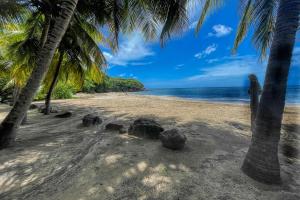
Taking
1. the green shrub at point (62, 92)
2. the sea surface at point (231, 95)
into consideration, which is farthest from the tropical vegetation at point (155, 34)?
the green shrub at point (62, 92)

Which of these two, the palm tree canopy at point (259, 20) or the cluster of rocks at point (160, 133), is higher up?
the palm tree canopy at point (259, 20)

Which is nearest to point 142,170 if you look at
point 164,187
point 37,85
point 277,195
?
point 164,187

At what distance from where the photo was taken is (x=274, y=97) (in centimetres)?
286

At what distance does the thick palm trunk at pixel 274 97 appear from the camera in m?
2.79

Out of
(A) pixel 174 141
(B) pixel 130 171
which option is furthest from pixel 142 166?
(A) pixel 174 141

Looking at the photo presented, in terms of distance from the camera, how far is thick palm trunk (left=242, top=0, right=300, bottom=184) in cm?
279

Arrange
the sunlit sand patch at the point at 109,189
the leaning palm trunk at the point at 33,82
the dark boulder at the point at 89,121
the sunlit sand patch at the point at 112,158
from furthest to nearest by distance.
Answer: the dark boulder at the point at 89,121, the leaning palm trunk at the point at 33,82, the sunlit sand patch at the point at 112,158, the sunlit sand patch at the point at 109,189

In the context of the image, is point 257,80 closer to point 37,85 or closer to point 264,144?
point 264,144

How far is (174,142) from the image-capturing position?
13.4ft

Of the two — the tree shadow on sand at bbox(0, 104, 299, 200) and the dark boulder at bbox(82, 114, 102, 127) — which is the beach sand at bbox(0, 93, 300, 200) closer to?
the tree shadow on sand at bbox(0, 104, 299, 200)

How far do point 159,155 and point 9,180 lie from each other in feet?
9.10

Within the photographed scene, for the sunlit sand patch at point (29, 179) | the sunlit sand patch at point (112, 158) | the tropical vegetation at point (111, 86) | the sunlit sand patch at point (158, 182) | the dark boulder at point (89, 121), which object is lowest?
the sunlit sand patch at point (29, 179)

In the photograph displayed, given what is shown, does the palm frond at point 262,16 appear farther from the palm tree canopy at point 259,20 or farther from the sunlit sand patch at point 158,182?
the sunlit sand patch at point 158,182

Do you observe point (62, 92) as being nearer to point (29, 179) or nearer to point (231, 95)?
point (29, 179)
